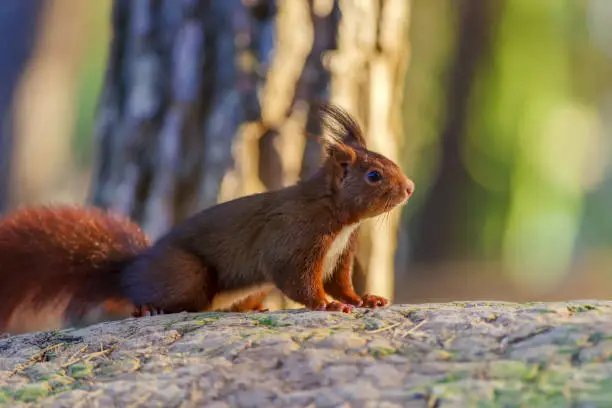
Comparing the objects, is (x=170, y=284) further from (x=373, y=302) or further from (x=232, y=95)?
(x=232, y=95)

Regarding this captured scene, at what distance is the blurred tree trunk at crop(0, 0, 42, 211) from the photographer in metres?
5.47

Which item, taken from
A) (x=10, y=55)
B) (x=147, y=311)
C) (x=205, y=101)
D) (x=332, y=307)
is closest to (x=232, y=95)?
(x=205, y=101)

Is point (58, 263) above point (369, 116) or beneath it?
beneath

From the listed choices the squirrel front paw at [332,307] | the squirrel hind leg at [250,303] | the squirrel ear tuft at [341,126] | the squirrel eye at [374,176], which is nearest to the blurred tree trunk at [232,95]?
the squirrel hind leg at [250,303]

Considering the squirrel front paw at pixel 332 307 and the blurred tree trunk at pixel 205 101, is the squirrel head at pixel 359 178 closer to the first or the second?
the squirrel front paw at pixel 332 307

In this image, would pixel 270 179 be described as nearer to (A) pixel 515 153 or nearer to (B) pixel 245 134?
(B) pixel 245 134

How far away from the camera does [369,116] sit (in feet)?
11.7

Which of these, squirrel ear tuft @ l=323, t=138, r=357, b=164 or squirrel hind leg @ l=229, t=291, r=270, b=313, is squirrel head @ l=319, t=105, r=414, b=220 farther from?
squirrel hind leg @ l=229, t=291, r=270, b=313

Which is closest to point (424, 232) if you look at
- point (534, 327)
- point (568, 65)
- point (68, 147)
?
point (568, 65)

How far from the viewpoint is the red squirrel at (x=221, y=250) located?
2549 millimetres

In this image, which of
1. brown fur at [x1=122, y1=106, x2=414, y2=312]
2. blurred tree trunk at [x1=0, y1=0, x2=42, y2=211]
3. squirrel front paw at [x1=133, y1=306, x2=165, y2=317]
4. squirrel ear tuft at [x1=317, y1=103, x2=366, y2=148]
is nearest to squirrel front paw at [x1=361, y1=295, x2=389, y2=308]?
brown fur at [x1=122, y1=106, x2=414, y2=312]

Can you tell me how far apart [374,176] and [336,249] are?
0.24 meters

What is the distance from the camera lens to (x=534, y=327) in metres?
1.78

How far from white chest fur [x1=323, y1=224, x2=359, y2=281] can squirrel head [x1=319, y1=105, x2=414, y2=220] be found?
0.06 m
